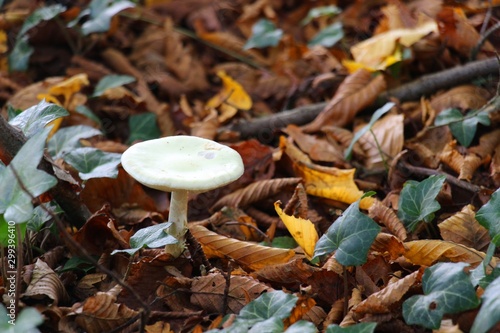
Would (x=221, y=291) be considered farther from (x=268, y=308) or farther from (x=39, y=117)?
→ (x=39, y=117)

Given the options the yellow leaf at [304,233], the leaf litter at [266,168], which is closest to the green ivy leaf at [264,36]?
the leaf litter at [266,168]

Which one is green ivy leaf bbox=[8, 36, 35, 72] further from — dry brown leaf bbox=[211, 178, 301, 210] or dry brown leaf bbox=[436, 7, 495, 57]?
dry brown leaf bbox=[436, 7, 495, 57]

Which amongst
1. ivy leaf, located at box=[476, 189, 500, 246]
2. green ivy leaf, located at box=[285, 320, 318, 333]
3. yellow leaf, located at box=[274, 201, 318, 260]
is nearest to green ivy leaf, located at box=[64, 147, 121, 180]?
yellow leaf, located at box=[274, 201, 318, 260]

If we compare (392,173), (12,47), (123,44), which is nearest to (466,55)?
(392,173)

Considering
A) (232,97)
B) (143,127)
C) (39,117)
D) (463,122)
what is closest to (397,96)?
(463,122)

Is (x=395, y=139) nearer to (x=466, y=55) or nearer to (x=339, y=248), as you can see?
(x=466, y=55)

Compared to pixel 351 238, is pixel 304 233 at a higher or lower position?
lower

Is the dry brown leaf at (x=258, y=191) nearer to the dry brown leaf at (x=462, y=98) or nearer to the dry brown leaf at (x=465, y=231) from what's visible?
the dry brown leaf at (x=465, y=231)

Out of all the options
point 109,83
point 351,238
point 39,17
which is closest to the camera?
point 351,238
